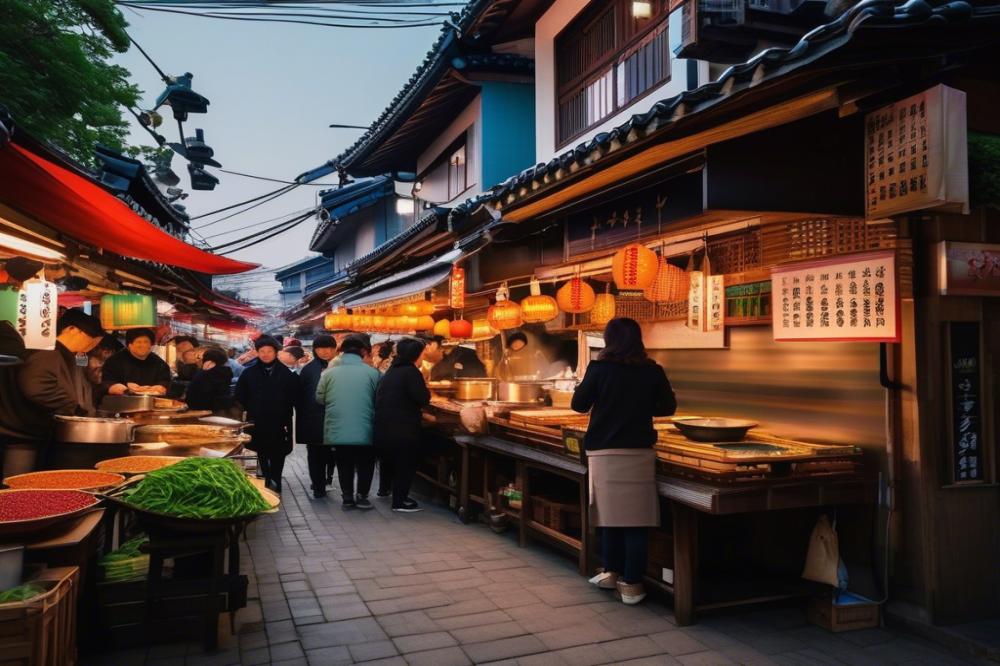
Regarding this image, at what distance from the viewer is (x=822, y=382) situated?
6.15 m

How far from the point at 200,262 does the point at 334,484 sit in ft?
18.5

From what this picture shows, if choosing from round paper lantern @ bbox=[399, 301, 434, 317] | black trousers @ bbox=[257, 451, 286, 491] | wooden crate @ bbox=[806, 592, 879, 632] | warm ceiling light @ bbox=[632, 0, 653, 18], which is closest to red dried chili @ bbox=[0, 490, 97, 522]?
wooden crate @ bbox=[806, 592, 879, 632]

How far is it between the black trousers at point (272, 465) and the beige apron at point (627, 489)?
21.5 feet

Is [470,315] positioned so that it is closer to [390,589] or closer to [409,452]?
[409,452]

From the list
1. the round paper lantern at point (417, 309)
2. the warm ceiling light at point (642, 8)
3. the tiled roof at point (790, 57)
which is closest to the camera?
the tiled roof at point (790, 57)

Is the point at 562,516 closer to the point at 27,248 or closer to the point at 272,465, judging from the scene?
the point at 272,465

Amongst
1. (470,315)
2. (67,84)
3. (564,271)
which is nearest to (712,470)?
(564,271)

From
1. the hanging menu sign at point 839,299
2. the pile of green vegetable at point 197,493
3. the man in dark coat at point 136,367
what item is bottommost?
the pile of green vegetable at point 197,493

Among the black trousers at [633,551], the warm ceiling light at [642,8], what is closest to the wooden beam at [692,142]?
the warm ceiling light at [642,8]

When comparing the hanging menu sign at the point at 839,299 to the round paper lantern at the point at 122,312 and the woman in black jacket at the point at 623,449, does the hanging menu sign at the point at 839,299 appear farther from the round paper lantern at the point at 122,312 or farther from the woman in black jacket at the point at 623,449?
the round paper lantern at the point at 122,312

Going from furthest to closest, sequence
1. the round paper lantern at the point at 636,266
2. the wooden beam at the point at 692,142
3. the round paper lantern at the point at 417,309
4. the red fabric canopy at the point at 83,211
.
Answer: the round paper lantern at the point at 417,309 → the round paper lantern at the point at 636,266 → the wooden beam at the point at 692,142 → the red fabric canopy at the point at 83,211

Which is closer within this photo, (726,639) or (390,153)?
(726,639)

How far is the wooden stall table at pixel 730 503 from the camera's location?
5387 mm

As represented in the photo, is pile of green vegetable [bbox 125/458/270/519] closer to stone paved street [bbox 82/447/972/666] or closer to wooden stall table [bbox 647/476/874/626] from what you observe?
stone paved street [bbox 82/447/972/666]
